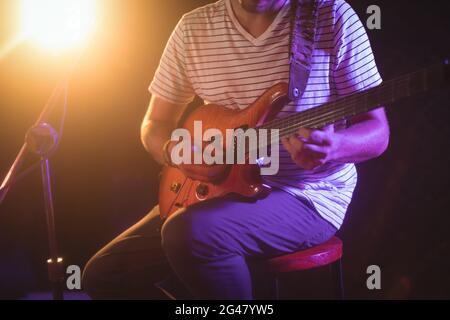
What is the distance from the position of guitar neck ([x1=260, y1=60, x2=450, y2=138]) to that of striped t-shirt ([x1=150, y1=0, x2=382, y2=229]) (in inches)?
6.9

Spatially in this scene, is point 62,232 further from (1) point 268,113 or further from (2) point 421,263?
(2) point 421,263

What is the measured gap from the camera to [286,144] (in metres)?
1.37

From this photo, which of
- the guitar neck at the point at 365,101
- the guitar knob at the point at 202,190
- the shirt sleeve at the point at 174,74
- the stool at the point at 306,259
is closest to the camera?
the guitar neck at the point at 365,101

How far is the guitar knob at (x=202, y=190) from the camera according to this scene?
1573mm

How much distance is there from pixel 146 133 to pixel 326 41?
82cm

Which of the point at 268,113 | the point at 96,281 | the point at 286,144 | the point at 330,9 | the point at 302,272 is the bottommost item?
the point at 302,272

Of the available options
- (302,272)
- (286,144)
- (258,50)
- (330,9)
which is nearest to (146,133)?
(258,50)

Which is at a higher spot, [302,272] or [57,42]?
[57,42]

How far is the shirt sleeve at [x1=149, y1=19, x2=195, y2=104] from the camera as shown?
6.15 ft

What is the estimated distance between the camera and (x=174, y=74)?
1.88 m

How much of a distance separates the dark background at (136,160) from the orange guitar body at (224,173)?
0.77m

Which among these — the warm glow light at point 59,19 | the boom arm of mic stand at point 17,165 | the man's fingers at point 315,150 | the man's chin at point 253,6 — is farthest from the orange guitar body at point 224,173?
the warm glow light at point 59,19

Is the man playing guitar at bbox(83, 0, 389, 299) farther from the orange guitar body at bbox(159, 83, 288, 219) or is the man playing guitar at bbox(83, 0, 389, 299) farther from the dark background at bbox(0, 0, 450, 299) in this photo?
the dark background at bbox(0, 0, 450, 299)

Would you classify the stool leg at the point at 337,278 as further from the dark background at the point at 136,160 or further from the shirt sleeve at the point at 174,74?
the shirt sleeve at the point at 174,74
